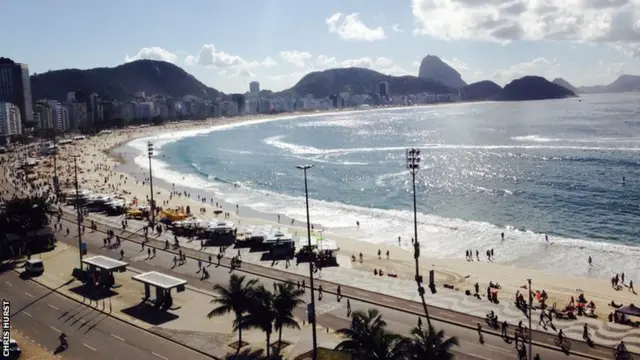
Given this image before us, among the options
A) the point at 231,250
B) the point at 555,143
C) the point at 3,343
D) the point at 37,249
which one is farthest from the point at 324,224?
the point at 555,143

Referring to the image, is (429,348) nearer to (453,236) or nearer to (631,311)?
(631,311)

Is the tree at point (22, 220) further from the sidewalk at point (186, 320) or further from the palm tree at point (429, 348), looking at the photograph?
the palm tree at point (429, 348)

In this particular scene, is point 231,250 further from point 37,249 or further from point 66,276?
point 37,249

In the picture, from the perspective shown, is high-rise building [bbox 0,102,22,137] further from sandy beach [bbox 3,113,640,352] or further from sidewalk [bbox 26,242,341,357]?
sidewalk [bbox 26,242,341,357]

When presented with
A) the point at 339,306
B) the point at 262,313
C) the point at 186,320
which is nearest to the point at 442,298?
the point at 339,306

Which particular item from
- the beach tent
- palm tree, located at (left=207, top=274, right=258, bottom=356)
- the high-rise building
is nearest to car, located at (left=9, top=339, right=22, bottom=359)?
palm tree, located at (left=207, top=274, right=258, bottom=356)

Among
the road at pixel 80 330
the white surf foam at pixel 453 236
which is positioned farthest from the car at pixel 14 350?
the white surf foam at pixel 453 236

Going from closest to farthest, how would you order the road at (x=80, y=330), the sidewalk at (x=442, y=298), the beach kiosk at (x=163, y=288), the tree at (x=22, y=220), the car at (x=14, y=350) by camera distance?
1. the car at (x=14, y=350)
2. the road at (x=80, y=330)
3. the sidewalk at (x=442, y=298)
4. the beach kiosk at (x=163, y=288)
5. the tree at (x=22, y=220)
